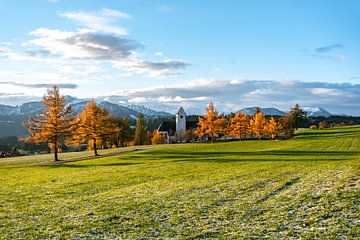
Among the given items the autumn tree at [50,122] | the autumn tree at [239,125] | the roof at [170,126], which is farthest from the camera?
the roof at [170,126]

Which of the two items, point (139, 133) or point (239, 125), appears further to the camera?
point (139, 133)

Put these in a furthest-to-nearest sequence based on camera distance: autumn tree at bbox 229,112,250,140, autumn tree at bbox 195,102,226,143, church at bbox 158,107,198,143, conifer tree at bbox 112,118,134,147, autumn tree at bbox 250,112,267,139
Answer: church at bbox 158,107,198,143
conifer tree at bbox 112,118,134,147
autumn tree at bbox 229,112,250,140
autumn tree at bbox 250,112,267,139
autumn tree at bbox 195,102,226,143

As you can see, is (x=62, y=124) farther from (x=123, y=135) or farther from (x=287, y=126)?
(x=287, y=126)

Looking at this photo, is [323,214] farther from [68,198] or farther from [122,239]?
[68,198]

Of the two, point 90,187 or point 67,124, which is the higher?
point 67,124

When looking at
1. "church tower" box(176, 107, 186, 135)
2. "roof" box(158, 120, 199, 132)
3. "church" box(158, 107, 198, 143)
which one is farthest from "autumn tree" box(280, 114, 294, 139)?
"church tower" box(176, 107, 186, 135)

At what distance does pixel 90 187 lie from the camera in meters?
22.3

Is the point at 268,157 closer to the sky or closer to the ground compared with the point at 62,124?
closer to the ground

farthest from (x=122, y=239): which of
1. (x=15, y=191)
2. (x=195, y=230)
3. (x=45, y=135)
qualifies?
(x=45, y=135)

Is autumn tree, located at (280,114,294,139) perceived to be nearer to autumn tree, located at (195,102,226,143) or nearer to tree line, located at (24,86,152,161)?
autumn tree, located at (195,102,226,143)

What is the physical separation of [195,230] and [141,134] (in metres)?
99.5

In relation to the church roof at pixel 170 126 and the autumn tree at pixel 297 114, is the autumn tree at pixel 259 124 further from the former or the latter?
the church roof at pixel 170 126

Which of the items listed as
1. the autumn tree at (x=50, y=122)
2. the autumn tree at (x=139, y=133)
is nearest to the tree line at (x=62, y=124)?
the autumn tree at (x=50, y=122)

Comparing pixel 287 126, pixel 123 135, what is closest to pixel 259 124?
pixel 287 126
